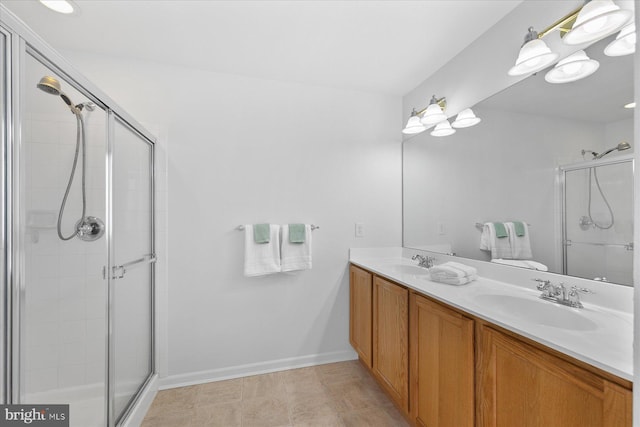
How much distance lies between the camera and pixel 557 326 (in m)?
1.11

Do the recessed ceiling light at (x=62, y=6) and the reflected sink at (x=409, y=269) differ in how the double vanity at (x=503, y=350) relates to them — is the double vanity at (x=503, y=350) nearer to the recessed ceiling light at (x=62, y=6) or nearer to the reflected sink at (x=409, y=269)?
the reflected sink at (x=409, y=269)

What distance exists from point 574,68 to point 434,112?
80 centimetres

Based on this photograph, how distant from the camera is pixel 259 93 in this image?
2182 millimetres

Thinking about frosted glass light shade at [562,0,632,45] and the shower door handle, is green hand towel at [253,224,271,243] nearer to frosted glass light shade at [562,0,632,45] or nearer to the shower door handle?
the shower door handle

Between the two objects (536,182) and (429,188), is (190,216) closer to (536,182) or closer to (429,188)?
(429,188)

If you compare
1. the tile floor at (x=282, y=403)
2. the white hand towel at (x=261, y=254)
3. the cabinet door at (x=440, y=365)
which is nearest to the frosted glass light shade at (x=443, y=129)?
the cabinet door at (x=440, y=365)

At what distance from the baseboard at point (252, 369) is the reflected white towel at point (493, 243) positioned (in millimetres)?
1424

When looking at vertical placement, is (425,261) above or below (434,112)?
below

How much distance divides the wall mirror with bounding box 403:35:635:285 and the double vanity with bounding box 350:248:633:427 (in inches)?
6.3

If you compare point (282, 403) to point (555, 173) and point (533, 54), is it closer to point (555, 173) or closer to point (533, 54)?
point (555, 173)

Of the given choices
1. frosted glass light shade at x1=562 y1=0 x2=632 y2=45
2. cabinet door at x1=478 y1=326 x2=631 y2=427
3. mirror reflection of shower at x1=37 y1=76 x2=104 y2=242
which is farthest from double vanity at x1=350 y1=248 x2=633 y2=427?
mirror reflection of shower at x1=37 y1=76 x2=104 y2=242

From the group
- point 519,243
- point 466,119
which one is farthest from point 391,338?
point 466,119

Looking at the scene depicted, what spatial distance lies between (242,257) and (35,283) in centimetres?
127

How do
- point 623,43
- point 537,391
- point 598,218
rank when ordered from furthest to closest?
point 598,218, point 623,43, point 537,391
